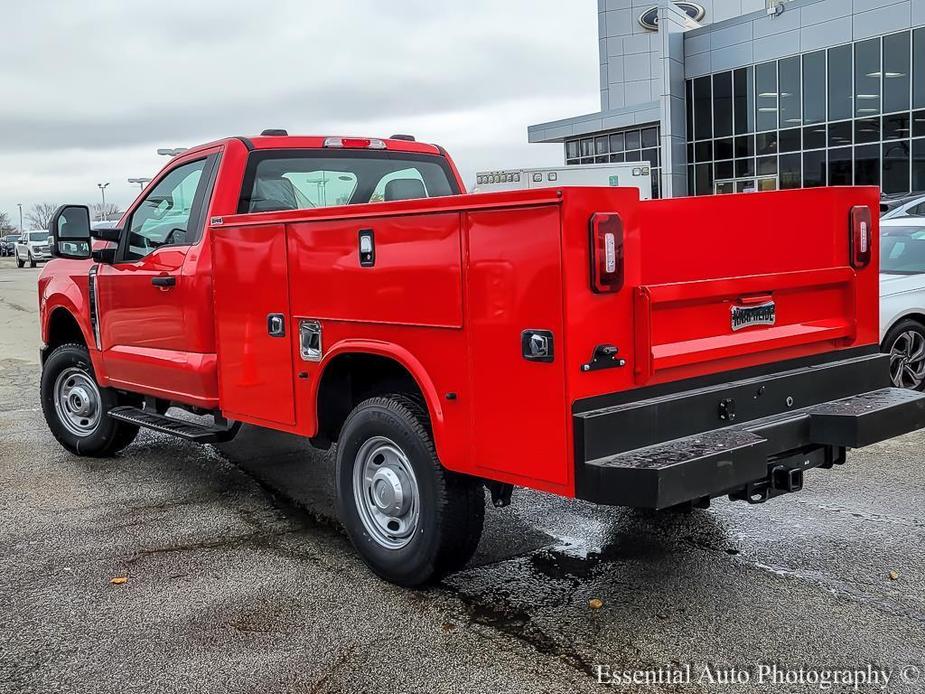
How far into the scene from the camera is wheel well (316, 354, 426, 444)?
4574 millimetres

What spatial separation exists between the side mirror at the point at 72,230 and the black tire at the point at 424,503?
2991 mm

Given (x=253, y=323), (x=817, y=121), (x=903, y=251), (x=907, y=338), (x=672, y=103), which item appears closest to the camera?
(x=253, y=323)

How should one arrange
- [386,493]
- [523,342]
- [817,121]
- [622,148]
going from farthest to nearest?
1. [622,148]
2. [817,121]
3. [386,493]
4. [523,342]

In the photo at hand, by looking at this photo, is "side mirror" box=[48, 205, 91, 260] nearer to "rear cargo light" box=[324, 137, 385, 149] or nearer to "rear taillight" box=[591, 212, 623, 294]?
"rear cargo light" box=[324, 137, 385, 149]

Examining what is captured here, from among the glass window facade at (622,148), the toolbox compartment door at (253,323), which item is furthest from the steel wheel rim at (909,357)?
the glass window facade at (622,148)

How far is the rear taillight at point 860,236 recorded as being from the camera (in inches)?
181

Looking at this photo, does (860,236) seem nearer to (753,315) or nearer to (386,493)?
(753,315)

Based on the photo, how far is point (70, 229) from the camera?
6434 mm

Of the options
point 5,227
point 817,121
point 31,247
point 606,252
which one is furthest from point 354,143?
point 5,227

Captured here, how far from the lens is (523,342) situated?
3660 mm

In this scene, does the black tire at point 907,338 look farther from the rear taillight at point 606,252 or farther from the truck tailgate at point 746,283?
the rear taillight at point 606,252

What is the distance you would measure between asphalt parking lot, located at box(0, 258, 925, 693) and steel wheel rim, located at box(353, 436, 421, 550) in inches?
10.4

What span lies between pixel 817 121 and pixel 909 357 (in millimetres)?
29070

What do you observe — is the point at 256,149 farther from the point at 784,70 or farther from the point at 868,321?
the point at 784,70
